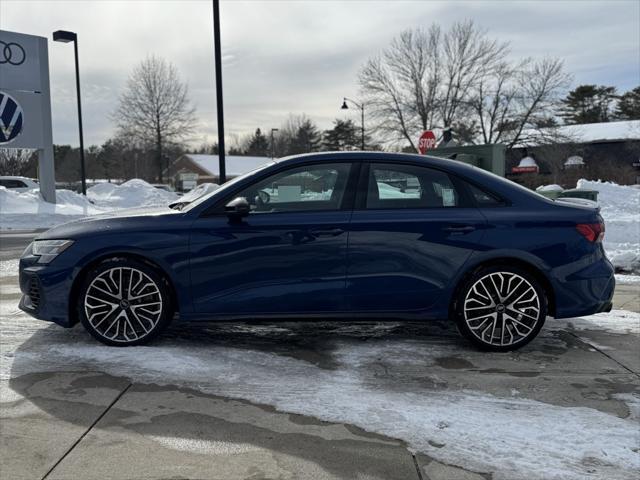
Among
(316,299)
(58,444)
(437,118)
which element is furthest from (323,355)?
(437,118)

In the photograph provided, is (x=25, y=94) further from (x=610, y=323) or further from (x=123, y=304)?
(x=610, y=323)

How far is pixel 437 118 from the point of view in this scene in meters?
45.8

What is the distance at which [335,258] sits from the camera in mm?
4375

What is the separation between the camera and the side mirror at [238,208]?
433 centimetres

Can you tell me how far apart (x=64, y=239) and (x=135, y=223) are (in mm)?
Answer: 580

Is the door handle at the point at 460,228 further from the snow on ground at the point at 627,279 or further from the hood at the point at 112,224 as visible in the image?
the snow on ground at the point at 627,279

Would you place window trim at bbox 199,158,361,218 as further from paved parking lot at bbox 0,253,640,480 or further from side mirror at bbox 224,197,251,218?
paved parking lot at bbox 0,253,640,480

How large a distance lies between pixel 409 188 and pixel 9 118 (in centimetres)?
2096

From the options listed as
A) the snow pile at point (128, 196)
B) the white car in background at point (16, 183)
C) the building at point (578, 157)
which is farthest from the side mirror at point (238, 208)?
the building at point (578, 157)

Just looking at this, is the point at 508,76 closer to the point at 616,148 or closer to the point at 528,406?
the point at 616,148

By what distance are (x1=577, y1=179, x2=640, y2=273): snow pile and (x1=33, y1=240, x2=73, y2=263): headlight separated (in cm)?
793

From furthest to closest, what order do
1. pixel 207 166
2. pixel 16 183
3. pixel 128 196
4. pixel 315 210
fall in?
1. pixel 207 166
2. pixel 128 196
3. pixel 16 183
4. pixel 315 210

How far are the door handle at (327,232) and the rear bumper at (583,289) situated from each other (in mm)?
1766

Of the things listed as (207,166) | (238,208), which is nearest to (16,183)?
(238,208)
